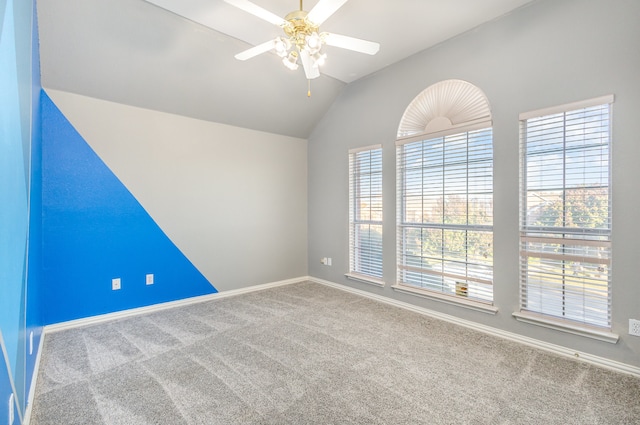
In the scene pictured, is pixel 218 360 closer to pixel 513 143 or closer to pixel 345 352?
pixel 345 352

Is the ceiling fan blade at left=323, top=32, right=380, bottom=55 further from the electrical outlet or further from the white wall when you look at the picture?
the electrical outlet

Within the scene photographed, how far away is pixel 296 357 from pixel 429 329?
1.46 metres

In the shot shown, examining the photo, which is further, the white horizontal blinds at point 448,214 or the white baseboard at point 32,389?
the white horizontal blinds at point 448,214

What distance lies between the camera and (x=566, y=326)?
8.09ft

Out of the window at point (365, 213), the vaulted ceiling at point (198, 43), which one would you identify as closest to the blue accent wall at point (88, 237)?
the vaulted ceiling at point (198, 43)

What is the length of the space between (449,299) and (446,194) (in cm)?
117

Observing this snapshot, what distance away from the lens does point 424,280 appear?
3.54 m

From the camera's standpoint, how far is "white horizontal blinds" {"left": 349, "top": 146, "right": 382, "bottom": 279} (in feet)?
13.4

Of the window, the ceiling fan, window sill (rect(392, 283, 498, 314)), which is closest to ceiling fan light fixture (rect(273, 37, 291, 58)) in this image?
the ceiling fan

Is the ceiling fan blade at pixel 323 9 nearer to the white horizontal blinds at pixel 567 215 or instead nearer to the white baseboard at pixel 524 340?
the white horizontal blinds at pixel 567 215

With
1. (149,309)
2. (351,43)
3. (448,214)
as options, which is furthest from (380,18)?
(149,309)

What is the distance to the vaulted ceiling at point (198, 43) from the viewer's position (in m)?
2.61

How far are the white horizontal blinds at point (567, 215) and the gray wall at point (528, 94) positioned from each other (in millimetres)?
76

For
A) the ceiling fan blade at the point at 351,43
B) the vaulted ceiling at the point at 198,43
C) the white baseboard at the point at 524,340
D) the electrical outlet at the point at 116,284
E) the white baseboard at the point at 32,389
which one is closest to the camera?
the white baseboard at the point at 32,389
